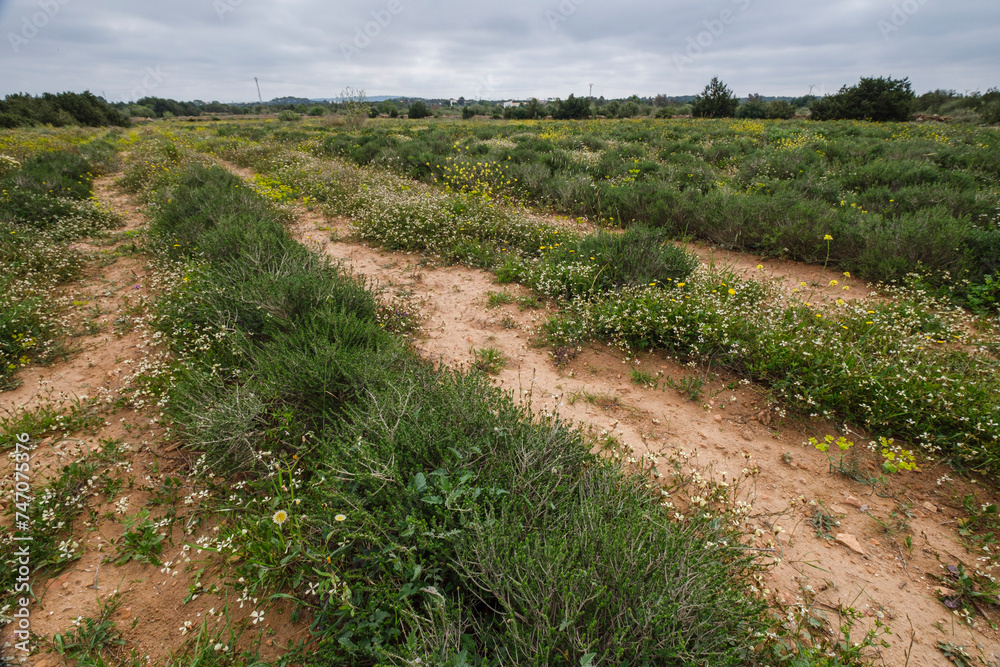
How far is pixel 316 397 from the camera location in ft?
9.36

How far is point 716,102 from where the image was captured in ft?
98.0

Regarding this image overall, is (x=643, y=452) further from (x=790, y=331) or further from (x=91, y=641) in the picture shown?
(x=91, y=641)

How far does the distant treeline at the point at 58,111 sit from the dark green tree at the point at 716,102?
47.7 meters

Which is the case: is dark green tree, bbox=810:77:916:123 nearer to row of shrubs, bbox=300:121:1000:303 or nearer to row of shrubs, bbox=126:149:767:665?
row of shrubs, bbox=300:121:1000:303

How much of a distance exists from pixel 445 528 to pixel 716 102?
3681cm

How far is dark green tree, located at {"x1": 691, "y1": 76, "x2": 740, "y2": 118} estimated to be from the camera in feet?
97.5

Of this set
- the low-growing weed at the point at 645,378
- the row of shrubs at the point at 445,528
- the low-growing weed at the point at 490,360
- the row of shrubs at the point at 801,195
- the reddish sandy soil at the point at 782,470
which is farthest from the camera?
the row of shrubs at the point at 801,195

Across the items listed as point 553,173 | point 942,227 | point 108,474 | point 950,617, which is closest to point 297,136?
point 553,173

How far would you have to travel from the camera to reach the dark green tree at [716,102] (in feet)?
97.5

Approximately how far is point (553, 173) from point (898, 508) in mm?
10063

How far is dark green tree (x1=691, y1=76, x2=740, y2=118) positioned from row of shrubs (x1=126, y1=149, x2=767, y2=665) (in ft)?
116

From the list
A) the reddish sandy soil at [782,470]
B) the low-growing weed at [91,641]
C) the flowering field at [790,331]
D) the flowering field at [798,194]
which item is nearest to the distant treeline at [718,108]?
the flowering field at [798,194]

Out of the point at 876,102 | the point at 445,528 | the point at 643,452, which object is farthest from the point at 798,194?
the point at 876,102

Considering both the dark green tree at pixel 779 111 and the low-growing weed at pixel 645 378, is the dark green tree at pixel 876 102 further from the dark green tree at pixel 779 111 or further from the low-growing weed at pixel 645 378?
the low-growing weed at pixel 645 378
